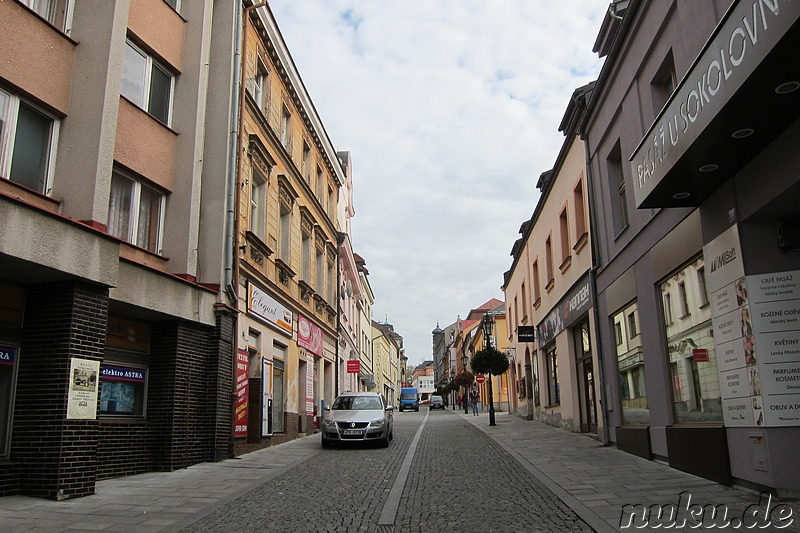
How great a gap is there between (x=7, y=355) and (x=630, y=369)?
35.7 feet

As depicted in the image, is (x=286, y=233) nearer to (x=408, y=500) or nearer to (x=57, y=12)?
(x=57, y=12)

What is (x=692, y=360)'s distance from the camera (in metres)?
9.73

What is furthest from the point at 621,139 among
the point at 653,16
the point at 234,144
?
the point at 234,144

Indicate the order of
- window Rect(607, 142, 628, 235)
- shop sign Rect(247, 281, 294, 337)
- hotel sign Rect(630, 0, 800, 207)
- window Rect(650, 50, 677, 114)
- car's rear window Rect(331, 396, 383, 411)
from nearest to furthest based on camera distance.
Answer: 1. hotel sign Rect(630, 0, 800, 207)
2. window Rect(650, 50, 677, 114)
3. window Rect(607, 142, 628, 235)
4. shop sign Rect(247, 281, 294, 337)
5. car's rear window Rect(331, 396, 383, 411)

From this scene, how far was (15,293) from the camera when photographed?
9031 millimetres

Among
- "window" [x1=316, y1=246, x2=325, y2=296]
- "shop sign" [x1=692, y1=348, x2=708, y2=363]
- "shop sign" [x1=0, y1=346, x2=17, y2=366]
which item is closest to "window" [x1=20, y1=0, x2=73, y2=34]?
"shop sign" [x1=0, y1=346, x2=17, y2=366]

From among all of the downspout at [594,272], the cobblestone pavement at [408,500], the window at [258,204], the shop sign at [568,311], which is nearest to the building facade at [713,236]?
the downspout at [594,272]

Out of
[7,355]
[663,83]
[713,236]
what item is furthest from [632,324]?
[7,355]

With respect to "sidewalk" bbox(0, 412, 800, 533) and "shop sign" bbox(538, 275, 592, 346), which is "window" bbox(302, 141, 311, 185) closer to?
"shop sign" bbox(538, 275, 592, 346)

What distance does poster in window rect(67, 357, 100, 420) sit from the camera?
8883 millimetres

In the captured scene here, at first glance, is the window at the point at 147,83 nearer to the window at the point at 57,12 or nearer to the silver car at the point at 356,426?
the window at the point at 57,12

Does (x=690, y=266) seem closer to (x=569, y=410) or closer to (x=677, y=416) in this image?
(x=677, y=416)

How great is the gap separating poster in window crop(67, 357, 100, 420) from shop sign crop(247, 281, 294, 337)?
5.97 meters

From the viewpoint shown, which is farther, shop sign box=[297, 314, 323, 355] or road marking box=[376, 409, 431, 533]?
shop sign box=[297, 314, 323, 355]
